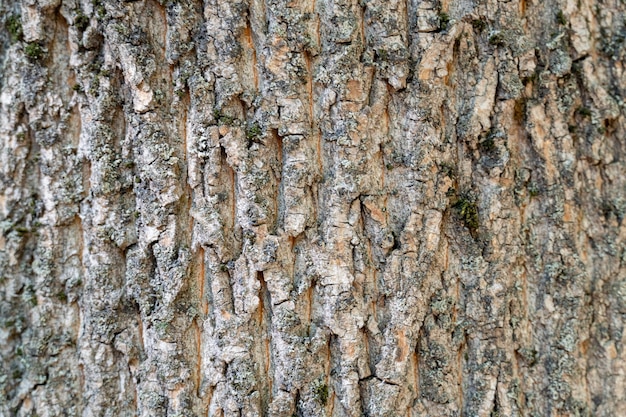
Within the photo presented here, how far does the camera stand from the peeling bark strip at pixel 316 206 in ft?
4.40

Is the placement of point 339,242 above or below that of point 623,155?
below

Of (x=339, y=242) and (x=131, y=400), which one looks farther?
(x=131, y=400)

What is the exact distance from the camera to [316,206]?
53.7 inches

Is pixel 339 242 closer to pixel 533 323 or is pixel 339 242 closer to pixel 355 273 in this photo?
pixel 355 273

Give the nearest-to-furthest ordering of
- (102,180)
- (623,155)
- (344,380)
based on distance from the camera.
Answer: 1. (344,380)
2. (102,180)
3. (623,155)

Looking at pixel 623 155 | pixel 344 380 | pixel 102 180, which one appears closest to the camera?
pixel 344 380

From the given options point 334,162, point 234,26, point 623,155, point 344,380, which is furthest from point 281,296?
point 623,155

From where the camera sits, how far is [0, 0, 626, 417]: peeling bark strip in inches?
52.8

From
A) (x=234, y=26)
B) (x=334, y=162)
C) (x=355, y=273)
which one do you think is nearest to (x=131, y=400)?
(x=355, y=273)

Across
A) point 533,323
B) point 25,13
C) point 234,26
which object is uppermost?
point 25,13

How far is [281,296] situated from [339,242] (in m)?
0.21

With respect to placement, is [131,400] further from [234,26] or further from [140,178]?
[234,26]

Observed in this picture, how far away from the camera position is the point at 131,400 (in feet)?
4.81

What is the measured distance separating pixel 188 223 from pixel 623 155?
1.36 meters
